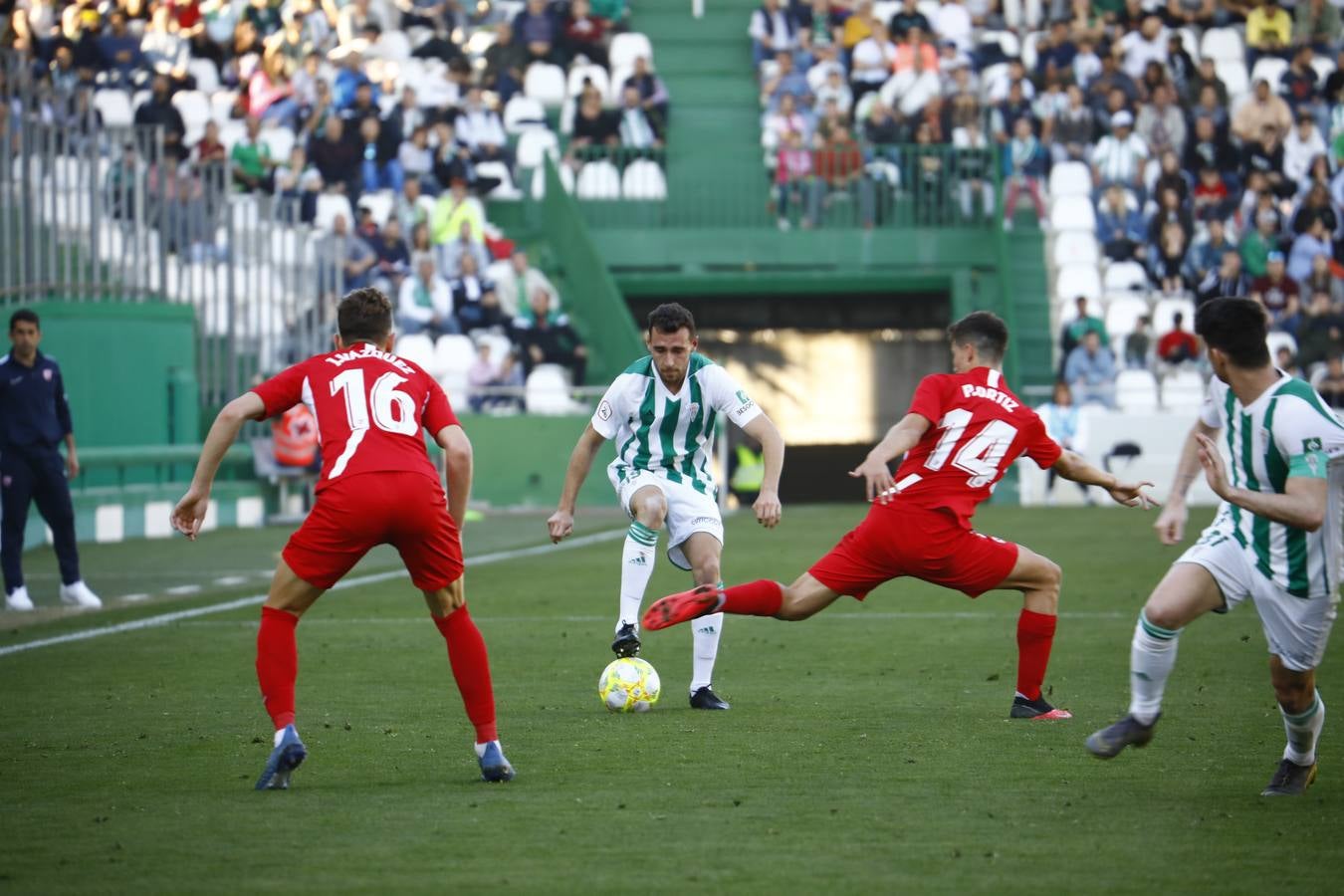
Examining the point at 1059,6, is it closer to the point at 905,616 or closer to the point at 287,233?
the point at 287,233

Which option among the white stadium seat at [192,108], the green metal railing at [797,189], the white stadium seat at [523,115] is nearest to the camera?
the green metal railing at [797,189]

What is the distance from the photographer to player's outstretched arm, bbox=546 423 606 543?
8398 mm

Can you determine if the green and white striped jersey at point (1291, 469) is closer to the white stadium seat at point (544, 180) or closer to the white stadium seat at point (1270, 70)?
the white stadium seat at point (544, 180)

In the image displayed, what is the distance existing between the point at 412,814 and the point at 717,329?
2385 centimetres

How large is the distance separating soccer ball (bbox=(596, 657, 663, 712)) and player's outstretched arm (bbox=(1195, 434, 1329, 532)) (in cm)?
313

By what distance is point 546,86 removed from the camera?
30.2 metres

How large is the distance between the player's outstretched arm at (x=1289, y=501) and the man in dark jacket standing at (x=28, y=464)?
9.20 metres

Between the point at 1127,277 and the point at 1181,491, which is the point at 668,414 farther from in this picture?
the point at 1127,277

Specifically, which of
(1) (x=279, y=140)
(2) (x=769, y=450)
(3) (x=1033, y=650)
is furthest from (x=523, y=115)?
(3) (x=1033, y=650)

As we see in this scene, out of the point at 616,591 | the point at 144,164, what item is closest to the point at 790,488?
the point at 144,164

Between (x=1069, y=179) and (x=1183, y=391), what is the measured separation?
4322 millimetres

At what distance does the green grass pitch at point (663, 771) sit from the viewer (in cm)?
535

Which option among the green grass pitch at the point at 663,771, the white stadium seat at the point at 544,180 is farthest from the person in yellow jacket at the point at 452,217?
the green grass pitch at the point at 663,771

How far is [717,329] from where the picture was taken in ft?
97.6
